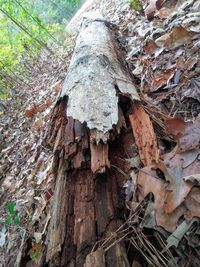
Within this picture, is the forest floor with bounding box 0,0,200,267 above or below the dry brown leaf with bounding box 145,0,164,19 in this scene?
above

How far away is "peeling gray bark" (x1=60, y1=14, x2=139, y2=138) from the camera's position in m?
1.87

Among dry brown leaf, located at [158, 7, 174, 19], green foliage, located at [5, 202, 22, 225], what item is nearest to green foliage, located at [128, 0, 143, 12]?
dry brown leaf, located at [158, 7, 174, 19]

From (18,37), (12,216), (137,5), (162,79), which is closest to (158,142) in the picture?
(162,79)

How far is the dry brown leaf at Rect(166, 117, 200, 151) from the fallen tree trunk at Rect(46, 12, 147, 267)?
333 mm

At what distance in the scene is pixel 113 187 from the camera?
1.64m

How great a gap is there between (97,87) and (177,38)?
1070 millimetres

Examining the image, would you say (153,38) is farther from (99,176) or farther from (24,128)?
(24,128)

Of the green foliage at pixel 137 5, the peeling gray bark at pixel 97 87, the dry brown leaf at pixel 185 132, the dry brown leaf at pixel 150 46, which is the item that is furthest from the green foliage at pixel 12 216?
the green foliage at pixel 137 5

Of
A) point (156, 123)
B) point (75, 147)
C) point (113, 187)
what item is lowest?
point (156, 123)

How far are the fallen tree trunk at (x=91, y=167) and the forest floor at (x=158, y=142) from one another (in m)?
0.16

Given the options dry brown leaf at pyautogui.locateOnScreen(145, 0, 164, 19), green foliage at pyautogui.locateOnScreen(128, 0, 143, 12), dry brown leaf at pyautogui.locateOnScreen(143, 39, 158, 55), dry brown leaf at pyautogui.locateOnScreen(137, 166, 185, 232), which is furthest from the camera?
green foliage at pyautogui.locateOnScreen(128, 0, 143, 12)

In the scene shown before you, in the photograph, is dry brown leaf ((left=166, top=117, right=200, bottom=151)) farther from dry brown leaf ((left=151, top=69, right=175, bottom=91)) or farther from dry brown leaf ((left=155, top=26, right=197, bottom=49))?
dry brown leaf ((left=155, top=26, right=197, bottom=49))

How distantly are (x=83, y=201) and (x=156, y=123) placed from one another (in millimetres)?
731

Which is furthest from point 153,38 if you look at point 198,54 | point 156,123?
point 156,123
